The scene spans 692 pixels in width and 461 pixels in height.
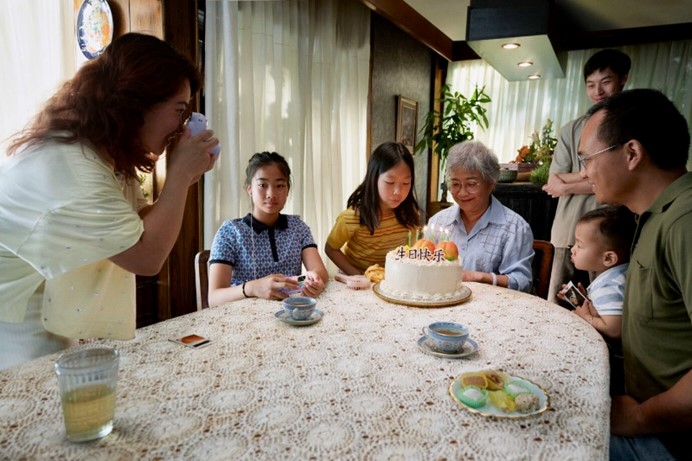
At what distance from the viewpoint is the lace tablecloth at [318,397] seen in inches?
29.7

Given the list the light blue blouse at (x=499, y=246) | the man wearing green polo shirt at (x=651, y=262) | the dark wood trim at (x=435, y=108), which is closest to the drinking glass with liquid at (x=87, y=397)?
the man wearing green polo shirt at (x=651, y=262)

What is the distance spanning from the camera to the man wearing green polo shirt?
1.08m

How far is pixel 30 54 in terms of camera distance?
6.66 ft

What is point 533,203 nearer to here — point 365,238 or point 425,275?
point 365,238

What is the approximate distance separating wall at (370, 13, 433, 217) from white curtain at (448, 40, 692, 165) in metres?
0.83

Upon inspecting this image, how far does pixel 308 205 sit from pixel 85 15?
76.2 inches

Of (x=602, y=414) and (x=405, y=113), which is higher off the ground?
(x=405, y=113)

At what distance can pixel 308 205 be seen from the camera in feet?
11.9

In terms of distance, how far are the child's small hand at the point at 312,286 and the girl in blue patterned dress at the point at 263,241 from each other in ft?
0.50

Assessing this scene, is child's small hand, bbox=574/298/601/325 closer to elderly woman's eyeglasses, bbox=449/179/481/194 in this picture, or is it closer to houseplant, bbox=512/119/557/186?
elderly woman's eyeglasses, bbox=449/179/481/194

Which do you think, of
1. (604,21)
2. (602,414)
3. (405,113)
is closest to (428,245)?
(602,414)

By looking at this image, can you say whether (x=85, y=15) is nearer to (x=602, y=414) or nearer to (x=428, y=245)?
(x=428, y=245)

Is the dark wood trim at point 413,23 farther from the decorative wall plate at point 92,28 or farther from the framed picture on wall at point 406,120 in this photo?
the decorative wall plate at point 92,28

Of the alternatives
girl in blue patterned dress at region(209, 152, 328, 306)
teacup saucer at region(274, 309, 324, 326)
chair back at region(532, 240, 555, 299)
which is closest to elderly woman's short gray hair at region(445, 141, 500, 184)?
chair back at region(532, 240, 555, 299)
